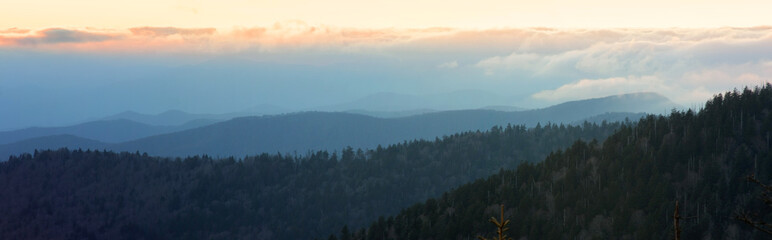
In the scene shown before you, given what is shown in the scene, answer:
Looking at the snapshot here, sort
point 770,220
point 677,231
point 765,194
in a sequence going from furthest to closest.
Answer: point 770,220
point 765,194
point 677,231

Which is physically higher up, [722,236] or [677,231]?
[677,231]

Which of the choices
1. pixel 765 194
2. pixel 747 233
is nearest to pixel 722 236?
pixel 747 233

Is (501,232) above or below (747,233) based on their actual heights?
above

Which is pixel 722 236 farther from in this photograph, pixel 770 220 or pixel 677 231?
pixel 677 231

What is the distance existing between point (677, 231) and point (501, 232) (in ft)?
17.4

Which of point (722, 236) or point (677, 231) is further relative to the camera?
point (722, 236)

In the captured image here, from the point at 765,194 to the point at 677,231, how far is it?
7.99 m

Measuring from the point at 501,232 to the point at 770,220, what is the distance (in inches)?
7501

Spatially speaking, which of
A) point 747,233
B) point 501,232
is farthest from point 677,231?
point 747,233

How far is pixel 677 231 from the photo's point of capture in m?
19.8

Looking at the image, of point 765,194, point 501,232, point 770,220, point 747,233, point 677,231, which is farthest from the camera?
point 747,233

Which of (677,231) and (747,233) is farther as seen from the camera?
(747,233)

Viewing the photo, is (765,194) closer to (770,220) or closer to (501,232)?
(501,232)

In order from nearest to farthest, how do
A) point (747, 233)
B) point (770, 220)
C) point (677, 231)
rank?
point (677, 231)
point (770, 220)
point (747, 233)
